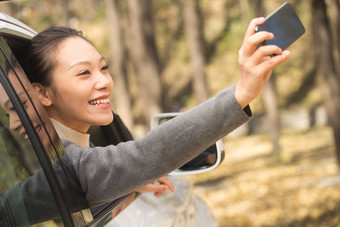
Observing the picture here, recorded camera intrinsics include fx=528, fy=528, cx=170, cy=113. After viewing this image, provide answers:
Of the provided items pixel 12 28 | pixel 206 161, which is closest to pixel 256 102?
pixel 206 161

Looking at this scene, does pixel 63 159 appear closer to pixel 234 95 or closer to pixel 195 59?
pixel 234 95

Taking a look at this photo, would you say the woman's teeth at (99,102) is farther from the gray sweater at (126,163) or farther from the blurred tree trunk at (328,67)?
the blurred tree trunk at (328,67)

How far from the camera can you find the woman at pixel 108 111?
4.40ft

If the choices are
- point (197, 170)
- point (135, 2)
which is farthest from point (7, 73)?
point (135, 2)

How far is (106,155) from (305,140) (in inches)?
638

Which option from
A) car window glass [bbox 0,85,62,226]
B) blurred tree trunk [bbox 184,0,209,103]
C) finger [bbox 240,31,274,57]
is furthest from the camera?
blurred tree trunk [bbox 184,0,209,103]

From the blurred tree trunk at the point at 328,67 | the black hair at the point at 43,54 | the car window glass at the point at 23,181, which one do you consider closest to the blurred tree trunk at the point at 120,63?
the blurred tree trunk at the point at 328,67

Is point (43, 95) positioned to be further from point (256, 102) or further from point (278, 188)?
Result: point (256, 102)

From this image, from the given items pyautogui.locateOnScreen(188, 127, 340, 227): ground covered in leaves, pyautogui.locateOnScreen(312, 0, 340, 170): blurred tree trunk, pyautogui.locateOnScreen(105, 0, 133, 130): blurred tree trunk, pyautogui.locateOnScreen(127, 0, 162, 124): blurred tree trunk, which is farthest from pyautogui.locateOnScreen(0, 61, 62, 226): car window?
pyautogui.locateOnScreen(105, 0, 133, 130): blurred tree trunk

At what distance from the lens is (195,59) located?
15.8 metres

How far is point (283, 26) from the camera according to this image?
136 cm

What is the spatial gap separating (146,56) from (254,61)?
28.9 feet

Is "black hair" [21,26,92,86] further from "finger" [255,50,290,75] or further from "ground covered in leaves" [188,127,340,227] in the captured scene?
"ground covered in leaves" [188,127,340,227]

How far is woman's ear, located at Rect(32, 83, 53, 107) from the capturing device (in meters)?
1.74
